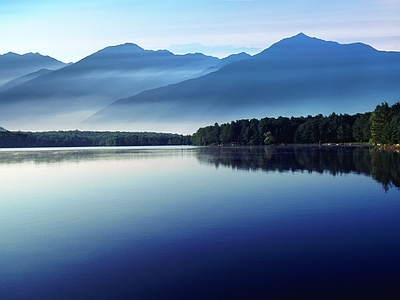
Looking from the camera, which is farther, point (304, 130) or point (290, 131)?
point (290, 131)

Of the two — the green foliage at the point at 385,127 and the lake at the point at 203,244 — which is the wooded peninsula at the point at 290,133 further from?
the lake at the point at 203,244

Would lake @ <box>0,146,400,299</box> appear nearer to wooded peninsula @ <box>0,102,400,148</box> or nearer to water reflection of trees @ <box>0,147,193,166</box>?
water reflection of trees @ <box>0,147,193,166</box>

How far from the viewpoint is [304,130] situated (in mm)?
135875

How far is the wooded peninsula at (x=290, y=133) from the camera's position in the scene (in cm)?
8381

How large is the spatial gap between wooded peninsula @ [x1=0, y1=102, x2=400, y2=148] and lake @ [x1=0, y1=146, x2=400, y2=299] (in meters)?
60.9

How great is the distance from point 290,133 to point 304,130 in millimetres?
10255

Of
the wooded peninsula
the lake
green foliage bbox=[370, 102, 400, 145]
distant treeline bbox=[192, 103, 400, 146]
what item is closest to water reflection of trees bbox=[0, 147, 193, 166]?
green foliage bbox=[370, 102, 400, 145]

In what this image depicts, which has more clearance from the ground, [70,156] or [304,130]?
[304,130]

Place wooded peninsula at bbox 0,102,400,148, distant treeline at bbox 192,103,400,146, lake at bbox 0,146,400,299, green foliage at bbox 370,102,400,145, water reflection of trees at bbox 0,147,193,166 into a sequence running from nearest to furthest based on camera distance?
1. lake at bbox 0,146,400,299
2. water reflection of trees at bbox 0,147,193,166
3. green foliage at bbox 370,102,400,145
4. wooded peninsula at bbox 0,102,400,148
5. distant treeline at bbox 192,103,400,146

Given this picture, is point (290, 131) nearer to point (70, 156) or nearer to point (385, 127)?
point (385, 127)

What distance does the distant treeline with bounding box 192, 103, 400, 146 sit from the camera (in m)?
86.9

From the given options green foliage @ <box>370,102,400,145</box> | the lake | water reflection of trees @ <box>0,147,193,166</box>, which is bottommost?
the lake

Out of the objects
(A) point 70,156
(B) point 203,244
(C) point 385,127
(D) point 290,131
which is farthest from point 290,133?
(B) point 203,244

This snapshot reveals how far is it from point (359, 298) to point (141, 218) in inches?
396
